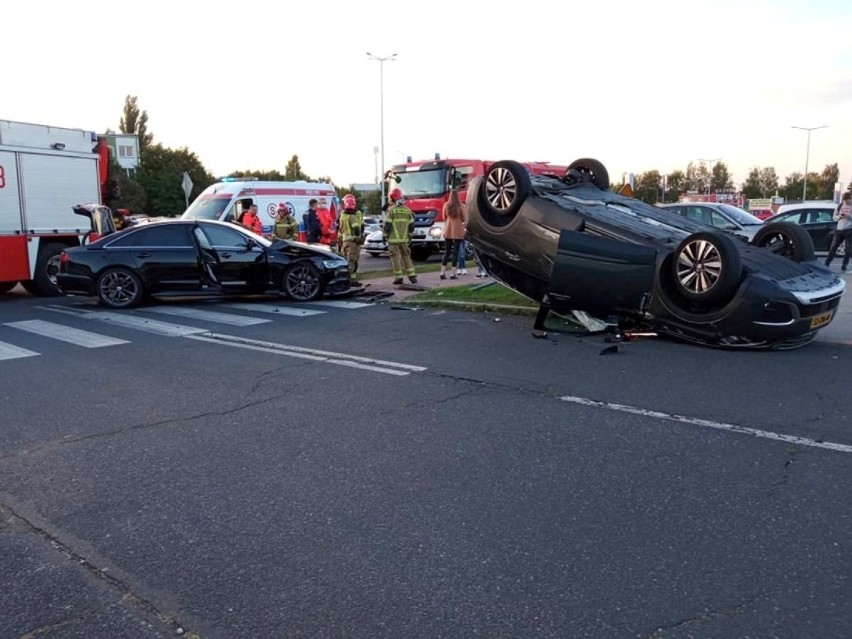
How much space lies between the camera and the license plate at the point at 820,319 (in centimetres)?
755

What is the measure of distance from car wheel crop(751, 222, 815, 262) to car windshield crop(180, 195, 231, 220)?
45.6ft

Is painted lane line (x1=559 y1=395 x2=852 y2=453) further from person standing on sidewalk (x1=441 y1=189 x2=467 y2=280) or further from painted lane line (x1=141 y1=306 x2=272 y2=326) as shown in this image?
person standing on sidewalk (x1=441 y1=189 x2=467 y2=280)

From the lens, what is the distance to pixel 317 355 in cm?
822

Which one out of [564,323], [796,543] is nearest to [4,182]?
[564,323]

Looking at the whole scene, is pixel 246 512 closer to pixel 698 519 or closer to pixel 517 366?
pixel 698 519

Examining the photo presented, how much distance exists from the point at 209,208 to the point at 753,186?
81585 mm

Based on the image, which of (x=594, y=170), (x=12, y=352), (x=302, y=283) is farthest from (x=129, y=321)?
(x=594, y=170)

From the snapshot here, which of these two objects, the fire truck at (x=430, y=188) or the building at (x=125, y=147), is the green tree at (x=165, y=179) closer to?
the building at (x=125, y=147)

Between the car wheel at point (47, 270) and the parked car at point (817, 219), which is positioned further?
the parked car at point (817, 219)

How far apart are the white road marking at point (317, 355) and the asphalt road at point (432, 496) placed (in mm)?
91

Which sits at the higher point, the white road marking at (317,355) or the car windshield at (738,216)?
the car windshield at (738,216)

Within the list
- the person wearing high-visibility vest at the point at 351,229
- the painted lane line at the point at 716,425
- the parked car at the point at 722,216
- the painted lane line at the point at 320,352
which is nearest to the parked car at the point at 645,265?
the painted lane line at the point at 320,352

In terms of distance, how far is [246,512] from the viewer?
4.02 meters

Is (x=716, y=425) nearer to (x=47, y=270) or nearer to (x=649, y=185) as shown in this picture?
(x=47, y=270)
